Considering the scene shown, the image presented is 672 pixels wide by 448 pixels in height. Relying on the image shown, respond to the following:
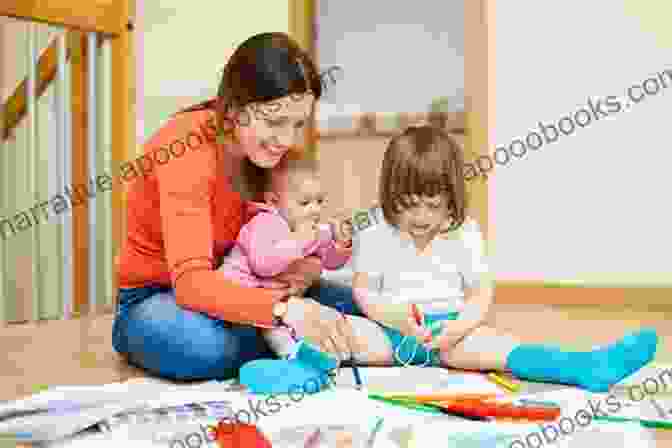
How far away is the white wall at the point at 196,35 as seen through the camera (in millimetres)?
2557

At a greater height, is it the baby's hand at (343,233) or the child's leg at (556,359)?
the baby's hand at (343,233)

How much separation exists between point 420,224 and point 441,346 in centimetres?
19

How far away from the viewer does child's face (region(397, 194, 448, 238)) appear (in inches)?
49.8

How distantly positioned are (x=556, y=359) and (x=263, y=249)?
45 centimetres

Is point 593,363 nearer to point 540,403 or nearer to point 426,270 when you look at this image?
point 540,403

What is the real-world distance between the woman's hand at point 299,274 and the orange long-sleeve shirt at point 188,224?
0.10 metres

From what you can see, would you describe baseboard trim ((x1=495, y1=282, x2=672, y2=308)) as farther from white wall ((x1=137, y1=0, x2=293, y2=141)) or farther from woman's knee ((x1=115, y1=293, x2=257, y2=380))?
woman's knee ((x1=115, y1=293, x2=257, y2=380))

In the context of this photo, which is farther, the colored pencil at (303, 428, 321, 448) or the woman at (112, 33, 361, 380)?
the woman at (112, 33, 361, 380)

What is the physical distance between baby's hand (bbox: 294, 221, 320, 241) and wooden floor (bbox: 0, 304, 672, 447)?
1.14 feet

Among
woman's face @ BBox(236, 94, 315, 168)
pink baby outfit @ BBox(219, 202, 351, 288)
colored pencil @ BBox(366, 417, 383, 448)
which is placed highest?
woman's face @ BBox(236, 94, 315, 168)

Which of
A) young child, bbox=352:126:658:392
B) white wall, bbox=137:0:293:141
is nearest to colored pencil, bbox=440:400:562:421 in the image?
young child, bbox=352:126:658:392

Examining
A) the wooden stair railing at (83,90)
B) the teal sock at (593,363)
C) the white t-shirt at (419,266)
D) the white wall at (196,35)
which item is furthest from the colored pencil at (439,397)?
the white wall at (196,35)

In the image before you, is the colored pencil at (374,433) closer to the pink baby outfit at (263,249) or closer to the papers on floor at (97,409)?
the papers on floor at (97,409)

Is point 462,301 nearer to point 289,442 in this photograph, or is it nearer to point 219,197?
point 219,197
